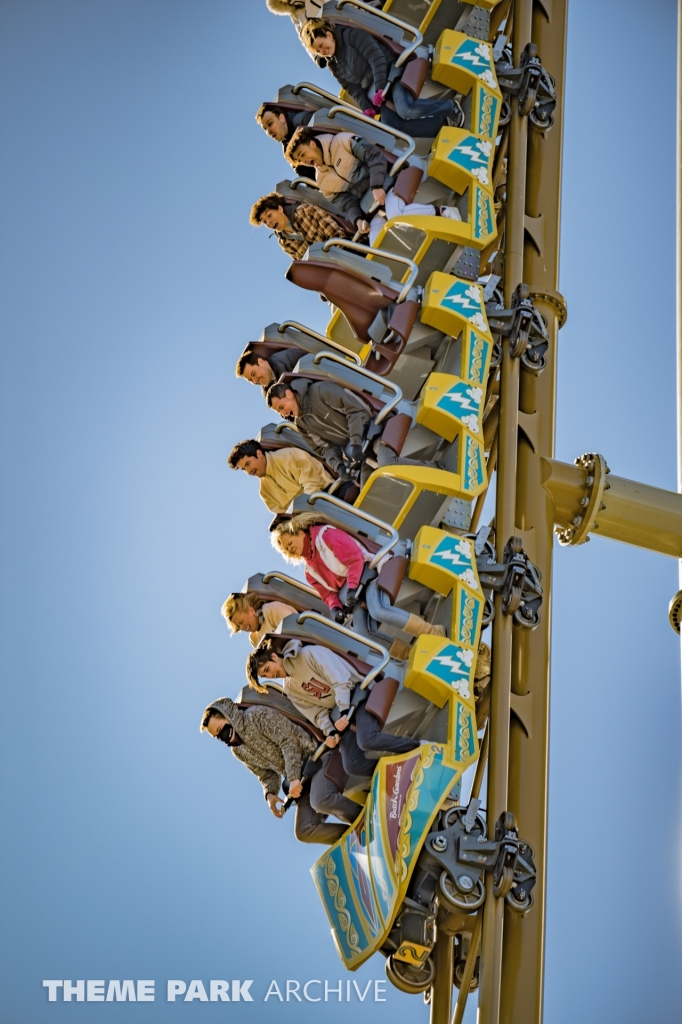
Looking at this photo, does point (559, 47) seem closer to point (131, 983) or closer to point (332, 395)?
point (332, 395)

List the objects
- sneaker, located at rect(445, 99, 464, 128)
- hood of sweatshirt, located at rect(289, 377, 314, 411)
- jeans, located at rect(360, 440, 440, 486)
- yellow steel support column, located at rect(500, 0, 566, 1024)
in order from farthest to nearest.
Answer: sneaker, located at rect(445, 99, 464, 128) < hood of sweatshirt, located at rect(289, 377, 314, 411) < jeans, located at rect(360, 440, 440, 486) < yellow steel support column, located at rect(500, 0, 566, 1024)

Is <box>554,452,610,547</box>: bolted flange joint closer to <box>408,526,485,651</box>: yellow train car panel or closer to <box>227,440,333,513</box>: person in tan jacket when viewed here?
<box>408,526,485,651</box>: yellow train car panel

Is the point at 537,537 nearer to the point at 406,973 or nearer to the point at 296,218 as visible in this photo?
the point at 406,973

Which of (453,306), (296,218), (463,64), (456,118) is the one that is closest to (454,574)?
(453,306)

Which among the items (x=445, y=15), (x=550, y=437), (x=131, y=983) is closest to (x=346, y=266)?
(x=550, y=437)

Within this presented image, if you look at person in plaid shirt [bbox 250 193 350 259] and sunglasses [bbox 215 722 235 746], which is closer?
sunglasses [bbox 215 722 235 746]

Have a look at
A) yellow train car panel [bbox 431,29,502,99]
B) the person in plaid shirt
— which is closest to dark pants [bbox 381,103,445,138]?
yellow train car panel [bbox 431,29,502,99]

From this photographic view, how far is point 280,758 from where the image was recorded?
9992 mm

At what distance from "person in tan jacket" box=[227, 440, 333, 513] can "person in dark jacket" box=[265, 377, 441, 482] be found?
12 centimetres

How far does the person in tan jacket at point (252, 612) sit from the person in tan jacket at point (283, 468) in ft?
2.97

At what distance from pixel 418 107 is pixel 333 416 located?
2494mm

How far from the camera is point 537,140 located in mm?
11797

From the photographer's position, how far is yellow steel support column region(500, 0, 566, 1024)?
930cm

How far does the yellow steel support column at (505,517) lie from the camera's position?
9156mm
